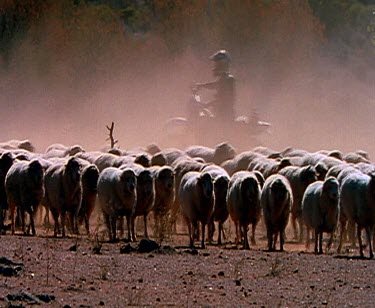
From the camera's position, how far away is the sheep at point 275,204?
21828 millimetres

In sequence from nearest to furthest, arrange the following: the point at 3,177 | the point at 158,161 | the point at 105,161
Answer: the point at 3,177 → the point at 105,161 → the point at 158,161

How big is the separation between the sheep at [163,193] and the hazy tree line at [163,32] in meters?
46.5

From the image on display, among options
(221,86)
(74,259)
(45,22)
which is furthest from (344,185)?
(45,22)

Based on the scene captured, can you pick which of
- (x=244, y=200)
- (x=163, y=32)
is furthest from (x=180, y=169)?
(x=163, y=32)

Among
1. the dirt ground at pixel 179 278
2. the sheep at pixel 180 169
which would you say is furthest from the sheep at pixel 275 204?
the sheep at pixel 180 169

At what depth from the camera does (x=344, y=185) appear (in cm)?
2178

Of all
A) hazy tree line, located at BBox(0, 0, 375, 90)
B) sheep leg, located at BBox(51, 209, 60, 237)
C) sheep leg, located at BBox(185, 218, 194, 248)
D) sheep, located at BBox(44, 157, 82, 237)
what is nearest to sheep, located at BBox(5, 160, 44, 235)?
sheep, located at BBox(44, 157, 82, 237)

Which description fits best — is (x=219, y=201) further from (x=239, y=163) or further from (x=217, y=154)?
(x=217, y=154)

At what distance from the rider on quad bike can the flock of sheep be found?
22230 millimetres

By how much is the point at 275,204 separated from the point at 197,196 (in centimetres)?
155

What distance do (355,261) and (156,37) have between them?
187 feet

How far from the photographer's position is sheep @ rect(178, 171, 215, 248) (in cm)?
2233

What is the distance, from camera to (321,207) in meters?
21.7

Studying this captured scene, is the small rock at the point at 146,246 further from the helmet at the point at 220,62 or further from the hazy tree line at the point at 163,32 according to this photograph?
the hazy tree line at the point at 163,32
